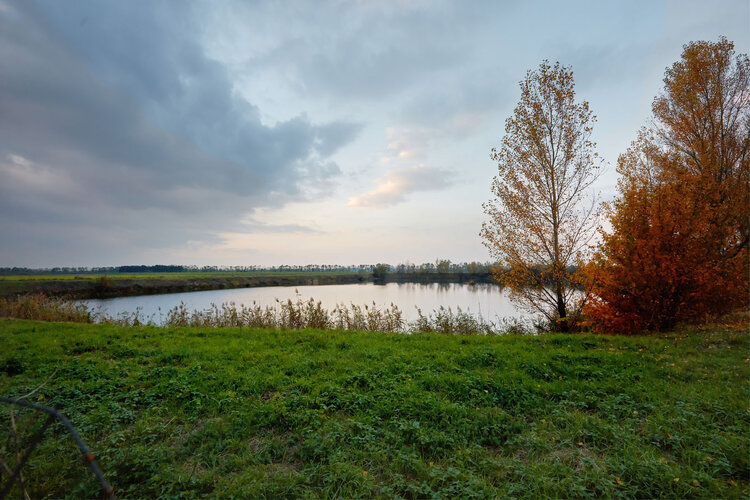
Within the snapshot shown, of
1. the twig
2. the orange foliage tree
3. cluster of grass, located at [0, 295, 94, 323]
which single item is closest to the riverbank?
cluster of grass, located at [0, 295, 94, 323]

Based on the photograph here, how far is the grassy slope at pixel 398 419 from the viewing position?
10.6 feet

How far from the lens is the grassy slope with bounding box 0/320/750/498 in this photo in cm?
324

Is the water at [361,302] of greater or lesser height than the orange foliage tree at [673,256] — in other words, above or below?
below

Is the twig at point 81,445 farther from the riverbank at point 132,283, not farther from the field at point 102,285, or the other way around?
the field at point 102,285

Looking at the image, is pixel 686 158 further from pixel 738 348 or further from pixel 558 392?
pixel 558 392

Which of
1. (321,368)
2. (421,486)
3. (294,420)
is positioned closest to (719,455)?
(421,486)

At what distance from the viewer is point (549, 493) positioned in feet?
10.1

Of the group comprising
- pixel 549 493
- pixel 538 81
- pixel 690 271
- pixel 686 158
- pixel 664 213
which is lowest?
pixel 549 493

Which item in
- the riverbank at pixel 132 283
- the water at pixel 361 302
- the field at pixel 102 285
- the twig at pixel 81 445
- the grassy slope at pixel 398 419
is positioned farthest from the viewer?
the riverbank at pixel 132 283

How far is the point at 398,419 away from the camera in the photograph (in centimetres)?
429

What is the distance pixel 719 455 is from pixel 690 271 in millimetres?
6841

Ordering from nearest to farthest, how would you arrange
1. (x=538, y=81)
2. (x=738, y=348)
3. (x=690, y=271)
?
(x=738, y=348) < (x=690, y=271) < (x=538, y=81)

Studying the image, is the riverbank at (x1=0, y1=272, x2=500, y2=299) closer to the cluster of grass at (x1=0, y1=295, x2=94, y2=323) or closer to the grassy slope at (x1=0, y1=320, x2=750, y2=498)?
the cluster of grass at (x1=0, y1=295, x2=94, y2=323)

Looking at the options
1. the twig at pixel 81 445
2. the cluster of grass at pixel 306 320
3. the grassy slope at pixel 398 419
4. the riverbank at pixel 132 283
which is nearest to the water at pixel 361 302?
the cluster of grass at pixel 306 320
